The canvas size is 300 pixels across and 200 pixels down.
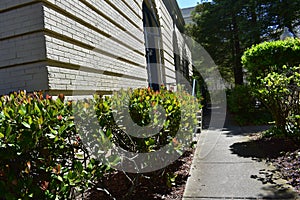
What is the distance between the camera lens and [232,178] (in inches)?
159

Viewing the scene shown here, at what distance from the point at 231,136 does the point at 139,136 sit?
509 centimetres

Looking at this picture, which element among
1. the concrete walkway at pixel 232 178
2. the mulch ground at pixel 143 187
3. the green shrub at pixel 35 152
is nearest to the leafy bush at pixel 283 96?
the concrete walkway at pixel 232 178

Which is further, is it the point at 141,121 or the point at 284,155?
the point at 284,155

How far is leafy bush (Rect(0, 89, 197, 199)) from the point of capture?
5.86 ft

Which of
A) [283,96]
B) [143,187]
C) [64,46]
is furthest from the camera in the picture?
[283,96]

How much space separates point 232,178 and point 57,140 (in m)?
3.05

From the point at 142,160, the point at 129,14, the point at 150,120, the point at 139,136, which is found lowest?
the point at 142,160

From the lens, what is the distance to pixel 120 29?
5.65 meters

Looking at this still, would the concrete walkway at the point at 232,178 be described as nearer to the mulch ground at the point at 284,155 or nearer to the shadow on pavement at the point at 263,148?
the shadow on pavement at the point at 263,148

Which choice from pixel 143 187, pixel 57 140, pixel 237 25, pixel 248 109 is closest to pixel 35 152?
pixel 57 140

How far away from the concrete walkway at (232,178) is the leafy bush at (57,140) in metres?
1.23

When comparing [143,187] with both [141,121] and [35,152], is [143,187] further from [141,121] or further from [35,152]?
[35,152]

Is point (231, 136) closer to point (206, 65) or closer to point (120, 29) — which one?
point (120, 29)

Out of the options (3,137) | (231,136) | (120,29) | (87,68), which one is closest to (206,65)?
(231,136)
